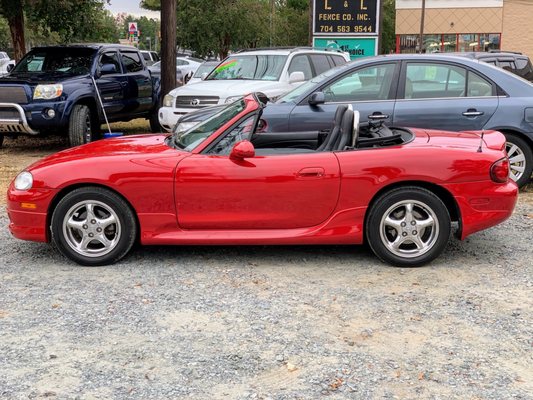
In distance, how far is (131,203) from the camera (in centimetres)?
504

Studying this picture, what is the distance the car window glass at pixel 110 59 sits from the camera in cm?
1197

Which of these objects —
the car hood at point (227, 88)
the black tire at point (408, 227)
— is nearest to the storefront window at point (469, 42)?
the car hood at point (227, 88)

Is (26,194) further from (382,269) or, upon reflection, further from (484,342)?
(484,342)

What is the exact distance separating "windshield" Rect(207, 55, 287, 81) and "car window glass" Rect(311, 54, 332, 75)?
67 cm

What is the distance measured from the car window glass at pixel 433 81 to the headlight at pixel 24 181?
435 centimetres

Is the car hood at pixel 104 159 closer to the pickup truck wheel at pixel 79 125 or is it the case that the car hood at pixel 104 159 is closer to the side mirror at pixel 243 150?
the side mirror at pixel 243 150

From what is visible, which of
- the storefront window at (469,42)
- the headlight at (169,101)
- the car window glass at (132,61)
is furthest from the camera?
the storefront window at (469,42)

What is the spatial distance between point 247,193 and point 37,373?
2120 millimetres

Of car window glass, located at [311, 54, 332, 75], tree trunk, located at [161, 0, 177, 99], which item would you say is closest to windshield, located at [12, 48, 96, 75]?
tree trunk, located at [161, 0, 177, 99]

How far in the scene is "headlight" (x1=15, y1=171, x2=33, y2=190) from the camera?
5.08m

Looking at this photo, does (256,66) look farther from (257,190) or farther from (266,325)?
(266,325)

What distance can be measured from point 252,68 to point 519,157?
5.29 metres

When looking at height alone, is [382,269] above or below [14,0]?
below

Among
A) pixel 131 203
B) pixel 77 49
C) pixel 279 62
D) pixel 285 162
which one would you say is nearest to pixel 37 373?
pixel 131 203
